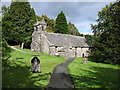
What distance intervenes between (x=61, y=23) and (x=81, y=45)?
79.1 ft

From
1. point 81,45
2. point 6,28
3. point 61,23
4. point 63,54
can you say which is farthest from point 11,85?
point 61,23

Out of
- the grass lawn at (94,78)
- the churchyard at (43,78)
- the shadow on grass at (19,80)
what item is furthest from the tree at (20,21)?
the grass lawn at (94,78)

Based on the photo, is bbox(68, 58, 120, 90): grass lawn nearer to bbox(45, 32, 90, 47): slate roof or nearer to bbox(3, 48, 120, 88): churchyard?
bbox(3, 48, 120, 88): churchyard

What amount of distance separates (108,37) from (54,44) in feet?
54.0

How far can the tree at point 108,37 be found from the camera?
73.2 ft

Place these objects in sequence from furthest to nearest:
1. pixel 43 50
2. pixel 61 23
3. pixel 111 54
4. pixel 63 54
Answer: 1. pixel 61 23
2. pixel 43 50
3. pixel 63 54
4. pixel 111 54

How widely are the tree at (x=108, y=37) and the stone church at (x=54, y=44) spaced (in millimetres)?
10421

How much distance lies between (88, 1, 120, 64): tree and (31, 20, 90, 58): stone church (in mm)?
10421

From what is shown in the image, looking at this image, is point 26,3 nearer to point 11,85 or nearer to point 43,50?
point 43,50

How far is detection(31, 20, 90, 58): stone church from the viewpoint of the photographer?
34.8 meters

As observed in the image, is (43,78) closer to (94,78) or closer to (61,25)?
(94,78)

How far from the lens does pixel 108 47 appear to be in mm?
23859

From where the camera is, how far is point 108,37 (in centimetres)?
2436

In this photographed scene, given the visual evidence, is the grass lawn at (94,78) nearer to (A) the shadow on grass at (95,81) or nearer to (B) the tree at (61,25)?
Answer: (A) the shadow on grass at (95,81)
